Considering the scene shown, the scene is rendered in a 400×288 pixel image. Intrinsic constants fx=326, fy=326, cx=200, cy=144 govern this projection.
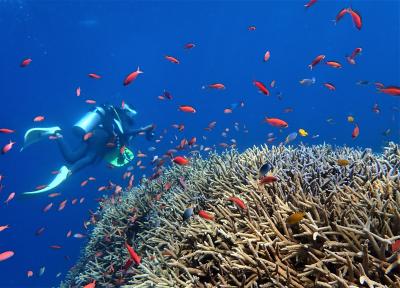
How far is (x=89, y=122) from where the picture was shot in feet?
35.0

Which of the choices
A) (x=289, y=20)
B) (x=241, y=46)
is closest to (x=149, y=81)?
(x=241, y=46)

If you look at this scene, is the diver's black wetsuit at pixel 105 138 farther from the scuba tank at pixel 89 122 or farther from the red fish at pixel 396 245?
the red fish at pixel 396 245

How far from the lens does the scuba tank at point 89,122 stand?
10617 mm

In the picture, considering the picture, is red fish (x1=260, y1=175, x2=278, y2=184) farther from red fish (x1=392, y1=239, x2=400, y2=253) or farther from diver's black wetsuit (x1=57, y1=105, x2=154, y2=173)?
diver's black wetsuit (x1=57, y1=105, x2=154, y2=173)

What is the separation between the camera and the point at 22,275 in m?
38.0

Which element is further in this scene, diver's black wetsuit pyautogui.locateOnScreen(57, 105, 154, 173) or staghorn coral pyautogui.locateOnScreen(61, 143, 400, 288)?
diver's black wetsuit pyautogui.locateOnScreen(57, 105, 154, 173)

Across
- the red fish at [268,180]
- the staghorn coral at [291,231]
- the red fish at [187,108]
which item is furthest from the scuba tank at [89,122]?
the red fish at [268,180]

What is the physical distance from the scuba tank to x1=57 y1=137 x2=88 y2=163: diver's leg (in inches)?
33.5

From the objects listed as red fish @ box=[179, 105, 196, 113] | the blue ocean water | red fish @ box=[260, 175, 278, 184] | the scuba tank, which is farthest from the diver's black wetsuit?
the blue ocean water

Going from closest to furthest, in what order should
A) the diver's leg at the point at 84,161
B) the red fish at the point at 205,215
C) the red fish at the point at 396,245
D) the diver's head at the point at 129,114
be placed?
1. the red fish at the point at 396,245
2. the red fish at the point at 205,215
3. the diver's head at the point at 129,114
4. the diver's leg at the point at 84,161

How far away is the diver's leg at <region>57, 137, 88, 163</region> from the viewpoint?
11.7 meters

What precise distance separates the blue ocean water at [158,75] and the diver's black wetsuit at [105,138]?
28.1ft

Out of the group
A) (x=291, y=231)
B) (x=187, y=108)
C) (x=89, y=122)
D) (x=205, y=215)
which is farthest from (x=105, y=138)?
(x=291, y=231)

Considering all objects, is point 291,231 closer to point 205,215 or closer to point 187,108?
point 205,215
